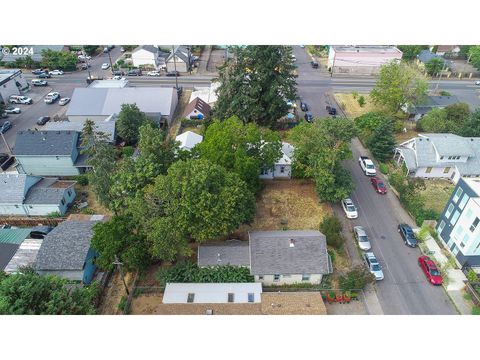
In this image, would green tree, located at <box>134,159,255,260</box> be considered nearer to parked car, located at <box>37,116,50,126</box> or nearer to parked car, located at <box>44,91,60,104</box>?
parked car, located at <box>37,116,50,126</box>

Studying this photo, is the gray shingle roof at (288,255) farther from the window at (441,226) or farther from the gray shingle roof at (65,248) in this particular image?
the gray shingle roof at (65,248)

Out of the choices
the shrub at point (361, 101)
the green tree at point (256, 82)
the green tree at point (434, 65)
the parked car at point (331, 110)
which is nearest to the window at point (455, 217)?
the green tree at point (256, 82)

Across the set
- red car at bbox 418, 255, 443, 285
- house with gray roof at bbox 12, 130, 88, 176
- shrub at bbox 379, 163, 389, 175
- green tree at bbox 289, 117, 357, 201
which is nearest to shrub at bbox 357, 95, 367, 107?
shrub at bbox 379, 163, 389, 175

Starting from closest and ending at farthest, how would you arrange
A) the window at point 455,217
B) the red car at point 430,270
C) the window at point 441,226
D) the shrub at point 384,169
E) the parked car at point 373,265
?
the red car at point 430,270 < the parked car at point 373,265 < the window at point 455,217 < the window at point 441,226 < the shrub at point 384,169

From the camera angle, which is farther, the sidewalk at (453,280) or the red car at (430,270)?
the red car at (430,270)

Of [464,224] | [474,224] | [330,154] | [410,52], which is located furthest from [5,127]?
[410,52]
